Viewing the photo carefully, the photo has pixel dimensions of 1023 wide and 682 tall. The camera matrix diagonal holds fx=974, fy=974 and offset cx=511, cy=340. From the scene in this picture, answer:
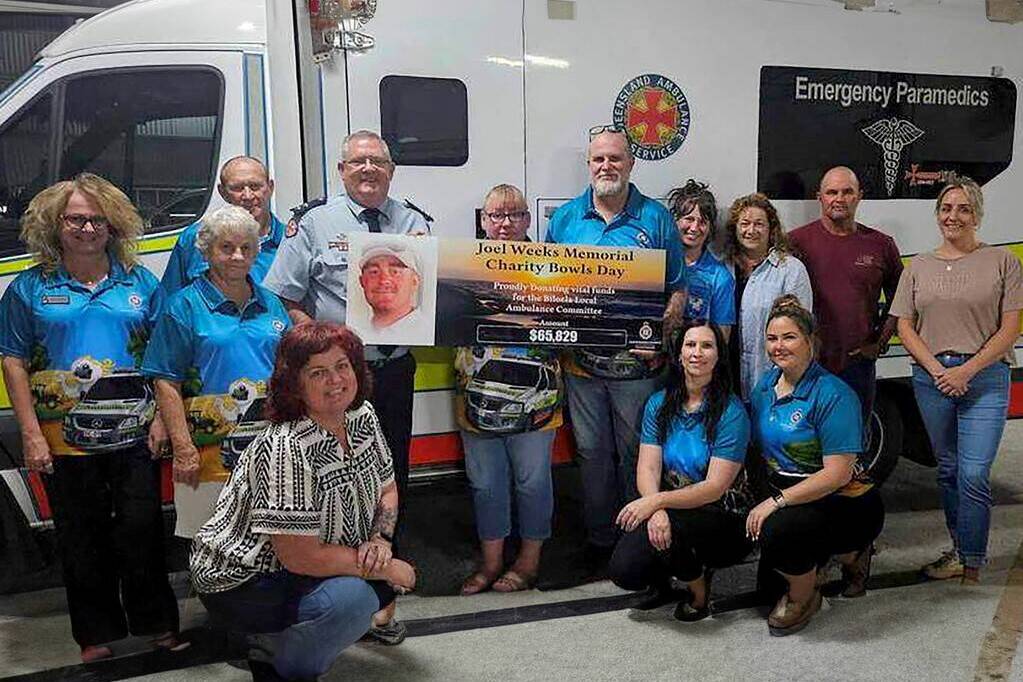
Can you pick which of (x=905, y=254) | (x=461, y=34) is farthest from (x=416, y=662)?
(x=905, y=254)

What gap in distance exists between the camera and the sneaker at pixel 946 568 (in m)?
3.96

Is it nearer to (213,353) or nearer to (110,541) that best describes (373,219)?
(213,353)

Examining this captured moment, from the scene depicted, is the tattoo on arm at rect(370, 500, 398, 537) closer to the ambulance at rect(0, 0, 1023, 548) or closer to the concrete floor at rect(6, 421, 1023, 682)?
the concrete floor at rect(6, 421, 1023, 682)

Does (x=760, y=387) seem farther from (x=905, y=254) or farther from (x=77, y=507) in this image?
(x=77, y=507)

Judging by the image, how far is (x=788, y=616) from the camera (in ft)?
11.4

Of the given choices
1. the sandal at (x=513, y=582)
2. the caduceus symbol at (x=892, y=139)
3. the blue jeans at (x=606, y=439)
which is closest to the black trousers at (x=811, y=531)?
the blue jeans at (x=606, y=439)

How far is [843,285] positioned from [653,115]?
1067 millimetres

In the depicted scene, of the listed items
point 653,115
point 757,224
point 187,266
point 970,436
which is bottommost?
point 970,436

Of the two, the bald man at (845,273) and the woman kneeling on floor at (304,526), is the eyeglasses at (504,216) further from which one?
the bald man at (845,273)

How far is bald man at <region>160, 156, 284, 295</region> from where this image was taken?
125 inches

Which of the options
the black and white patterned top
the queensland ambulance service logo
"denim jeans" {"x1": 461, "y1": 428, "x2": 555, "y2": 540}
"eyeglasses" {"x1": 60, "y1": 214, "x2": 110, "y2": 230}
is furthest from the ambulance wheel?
"eyeglasses" {"x1": 60, "y1": 214, "x2": 110, "y2": 230}

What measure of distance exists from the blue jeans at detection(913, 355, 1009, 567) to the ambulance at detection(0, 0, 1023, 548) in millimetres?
997

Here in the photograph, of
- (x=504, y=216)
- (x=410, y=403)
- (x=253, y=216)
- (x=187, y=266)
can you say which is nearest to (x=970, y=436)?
(x=504, y=216)

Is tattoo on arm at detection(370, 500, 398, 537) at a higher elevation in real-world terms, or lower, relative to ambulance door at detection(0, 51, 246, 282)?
lower
